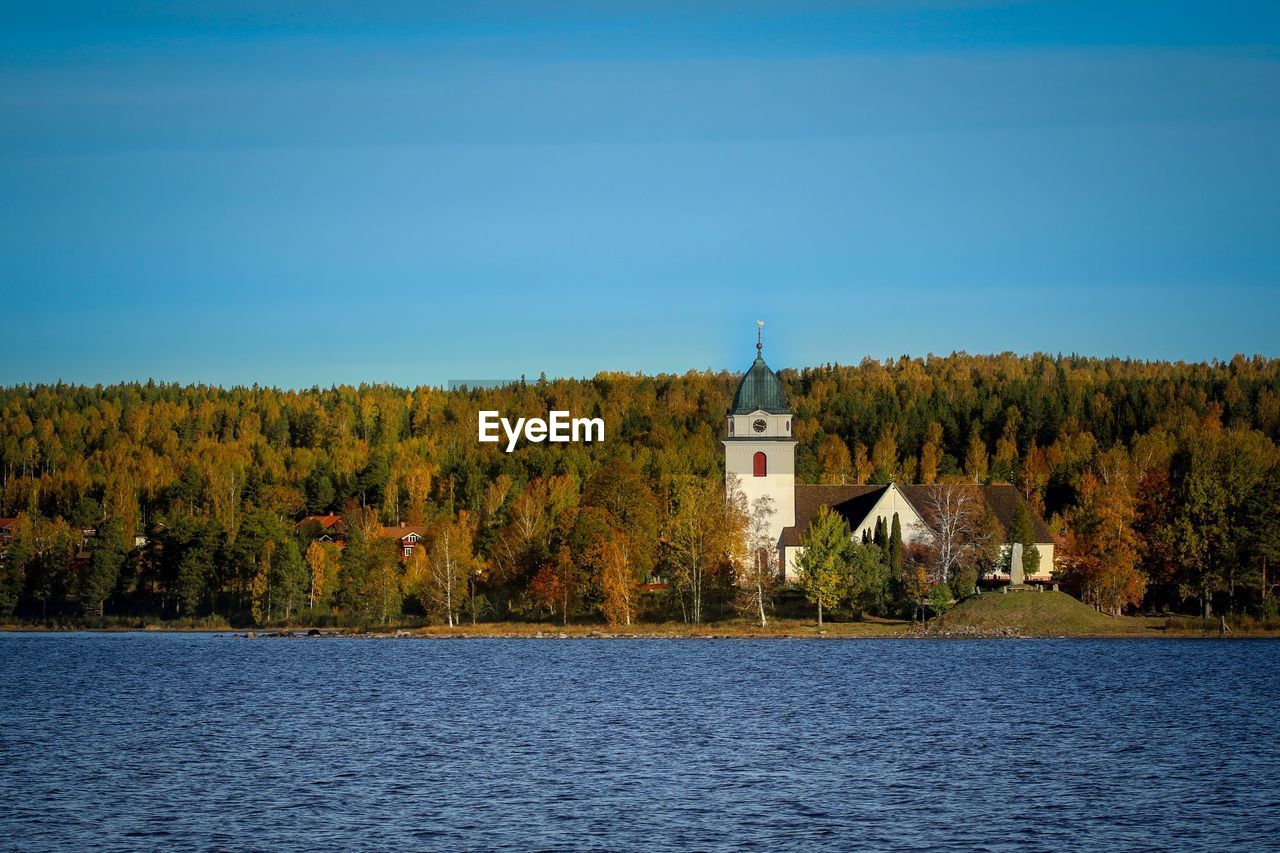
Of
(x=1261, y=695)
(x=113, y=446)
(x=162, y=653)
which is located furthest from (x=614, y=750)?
(x=113, y=446)

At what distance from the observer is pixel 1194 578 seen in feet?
273

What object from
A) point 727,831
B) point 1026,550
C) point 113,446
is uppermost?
point 113,446

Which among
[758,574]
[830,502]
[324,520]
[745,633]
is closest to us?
[745,633]

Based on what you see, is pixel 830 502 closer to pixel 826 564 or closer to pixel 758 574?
pixel 758 574

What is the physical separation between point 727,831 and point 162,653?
195ft

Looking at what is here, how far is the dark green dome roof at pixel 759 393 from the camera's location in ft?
336

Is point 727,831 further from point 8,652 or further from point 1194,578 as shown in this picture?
point 8,652

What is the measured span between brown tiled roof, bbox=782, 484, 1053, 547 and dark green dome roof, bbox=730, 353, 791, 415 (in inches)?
286

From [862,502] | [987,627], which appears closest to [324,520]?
[862,502]

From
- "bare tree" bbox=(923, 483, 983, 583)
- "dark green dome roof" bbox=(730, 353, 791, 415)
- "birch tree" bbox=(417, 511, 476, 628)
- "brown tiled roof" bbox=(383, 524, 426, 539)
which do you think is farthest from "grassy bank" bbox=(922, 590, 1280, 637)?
"brown tiled roof" bbox=(383, 524, 426, 539)

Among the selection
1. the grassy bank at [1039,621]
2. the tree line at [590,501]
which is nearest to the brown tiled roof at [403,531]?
the tree line at [590,501]

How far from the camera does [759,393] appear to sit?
103 metres

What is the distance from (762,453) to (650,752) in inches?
2439

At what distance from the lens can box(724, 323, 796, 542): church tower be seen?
333 ft
